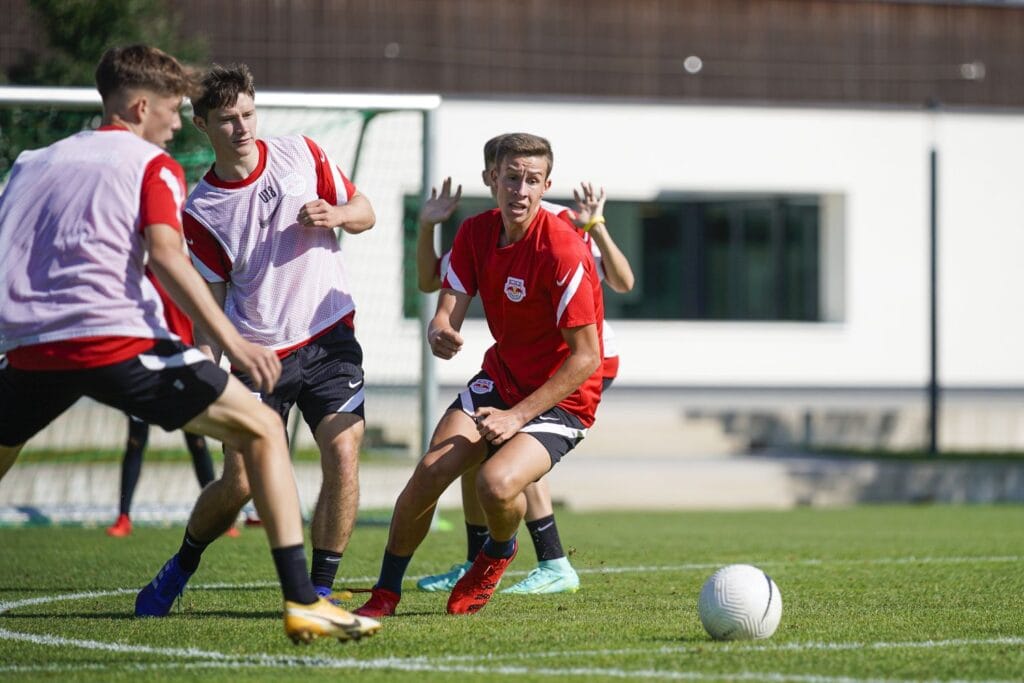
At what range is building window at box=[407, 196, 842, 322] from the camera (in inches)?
964

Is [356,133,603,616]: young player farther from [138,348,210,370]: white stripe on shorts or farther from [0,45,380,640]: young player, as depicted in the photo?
[138,348,210,370]: white stripe on shorts

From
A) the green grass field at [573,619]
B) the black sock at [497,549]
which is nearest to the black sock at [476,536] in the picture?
the green grass field at [573,619]

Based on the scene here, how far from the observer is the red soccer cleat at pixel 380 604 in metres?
6.29

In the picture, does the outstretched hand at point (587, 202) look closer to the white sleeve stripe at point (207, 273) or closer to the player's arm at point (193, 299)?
the white sleeve stripe at point (207, 273)

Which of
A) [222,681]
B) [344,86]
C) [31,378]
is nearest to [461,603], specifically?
[222,681]

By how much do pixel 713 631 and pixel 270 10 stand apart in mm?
18277

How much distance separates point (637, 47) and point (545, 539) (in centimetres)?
1734

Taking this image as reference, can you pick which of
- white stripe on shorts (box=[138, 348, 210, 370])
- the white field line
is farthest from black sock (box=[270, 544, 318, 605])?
white stripe on shorts (box=[138, 348, 210, 370])

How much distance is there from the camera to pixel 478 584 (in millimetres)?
6492

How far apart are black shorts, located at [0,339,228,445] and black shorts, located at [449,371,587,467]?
1623mm

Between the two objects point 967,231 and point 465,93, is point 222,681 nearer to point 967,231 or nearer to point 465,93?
point 465,93

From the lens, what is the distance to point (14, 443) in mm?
5621

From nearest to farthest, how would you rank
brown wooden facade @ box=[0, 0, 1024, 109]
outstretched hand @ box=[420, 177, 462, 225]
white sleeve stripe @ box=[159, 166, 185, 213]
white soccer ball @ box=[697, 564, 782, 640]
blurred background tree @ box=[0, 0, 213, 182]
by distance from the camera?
white sleeve stripe @ box=[159, 166, 185, 213]
white soccer ball @ box=[697, 564, 782, 640]
outstretched hand @ box=[420, 177, 462, 225]
blurred background tree @ box=[0, 0, 213, 182]
brown wooden facade @ box=[0, 0, 1024, 109]

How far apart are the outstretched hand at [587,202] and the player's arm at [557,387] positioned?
1.43 meters
